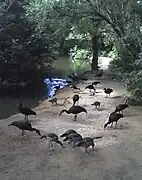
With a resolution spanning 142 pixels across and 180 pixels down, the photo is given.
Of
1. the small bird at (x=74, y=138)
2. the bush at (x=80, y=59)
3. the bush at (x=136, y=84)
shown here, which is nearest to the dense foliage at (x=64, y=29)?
the bush at (x=136, y=84)

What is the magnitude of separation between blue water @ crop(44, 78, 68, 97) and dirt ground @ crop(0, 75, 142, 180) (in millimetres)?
6630

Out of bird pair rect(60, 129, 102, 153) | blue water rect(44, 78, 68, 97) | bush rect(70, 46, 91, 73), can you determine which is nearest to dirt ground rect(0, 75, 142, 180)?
bird pair rect(60, 129, 102, 153)

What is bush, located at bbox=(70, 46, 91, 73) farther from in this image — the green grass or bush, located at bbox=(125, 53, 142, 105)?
bush, located at bbox=(125, 53, 142, 105)

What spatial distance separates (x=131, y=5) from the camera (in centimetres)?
1350

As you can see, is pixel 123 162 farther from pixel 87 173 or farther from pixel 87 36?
pixel 87 36

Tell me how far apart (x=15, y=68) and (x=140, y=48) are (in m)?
6.99

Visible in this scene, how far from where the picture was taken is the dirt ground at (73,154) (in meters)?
6.82

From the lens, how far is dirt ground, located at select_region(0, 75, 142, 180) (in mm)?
6816

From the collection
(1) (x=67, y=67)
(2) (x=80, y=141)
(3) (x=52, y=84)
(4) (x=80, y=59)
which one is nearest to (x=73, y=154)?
(2) (x=80, y=141)

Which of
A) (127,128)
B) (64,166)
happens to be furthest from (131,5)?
(64,166)

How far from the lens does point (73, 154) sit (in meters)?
7.74

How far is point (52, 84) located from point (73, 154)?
12656 mm

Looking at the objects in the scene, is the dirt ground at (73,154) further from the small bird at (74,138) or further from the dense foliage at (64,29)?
the dense foliage at (64,29)

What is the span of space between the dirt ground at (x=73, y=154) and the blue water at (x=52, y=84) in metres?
6.63
